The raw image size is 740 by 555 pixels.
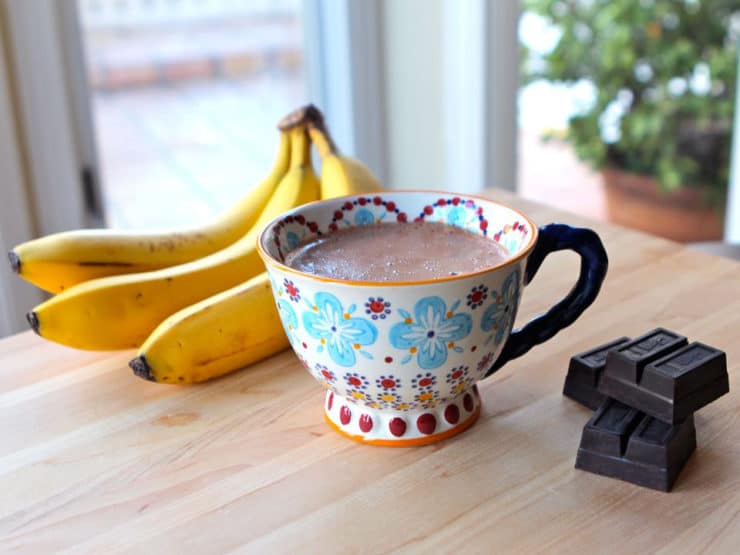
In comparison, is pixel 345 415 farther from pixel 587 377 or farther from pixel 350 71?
pixel 350 71

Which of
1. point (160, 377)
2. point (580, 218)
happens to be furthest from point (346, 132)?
point (160, 377)

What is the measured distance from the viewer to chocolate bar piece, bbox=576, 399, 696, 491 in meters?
0.54

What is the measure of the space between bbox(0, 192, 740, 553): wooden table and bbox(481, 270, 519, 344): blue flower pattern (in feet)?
0.29

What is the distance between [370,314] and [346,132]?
3.82 feet

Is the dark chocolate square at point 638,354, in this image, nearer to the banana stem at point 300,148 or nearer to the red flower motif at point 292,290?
the red flower motif at point 292,290

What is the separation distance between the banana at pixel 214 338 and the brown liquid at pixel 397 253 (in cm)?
9

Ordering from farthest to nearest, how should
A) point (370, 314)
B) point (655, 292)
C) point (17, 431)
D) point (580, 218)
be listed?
point (580, 218) → point (655, 292) → point (17, 431) → point (370, 314)

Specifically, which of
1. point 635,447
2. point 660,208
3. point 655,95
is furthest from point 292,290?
point 660,208

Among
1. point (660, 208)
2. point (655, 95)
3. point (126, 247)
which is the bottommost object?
point (660, 208)

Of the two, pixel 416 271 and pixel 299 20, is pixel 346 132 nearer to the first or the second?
pixel 299 20

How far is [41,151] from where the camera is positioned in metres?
1.31

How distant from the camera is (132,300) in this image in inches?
27.8

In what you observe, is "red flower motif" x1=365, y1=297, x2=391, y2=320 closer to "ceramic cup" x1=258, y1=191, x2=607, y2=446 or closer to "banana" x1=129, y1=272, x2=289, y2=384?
"ceramic cup" x1=258, y1=191, x2=607, y2=446

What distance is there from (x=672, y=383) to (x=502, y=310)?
0.36 feet
